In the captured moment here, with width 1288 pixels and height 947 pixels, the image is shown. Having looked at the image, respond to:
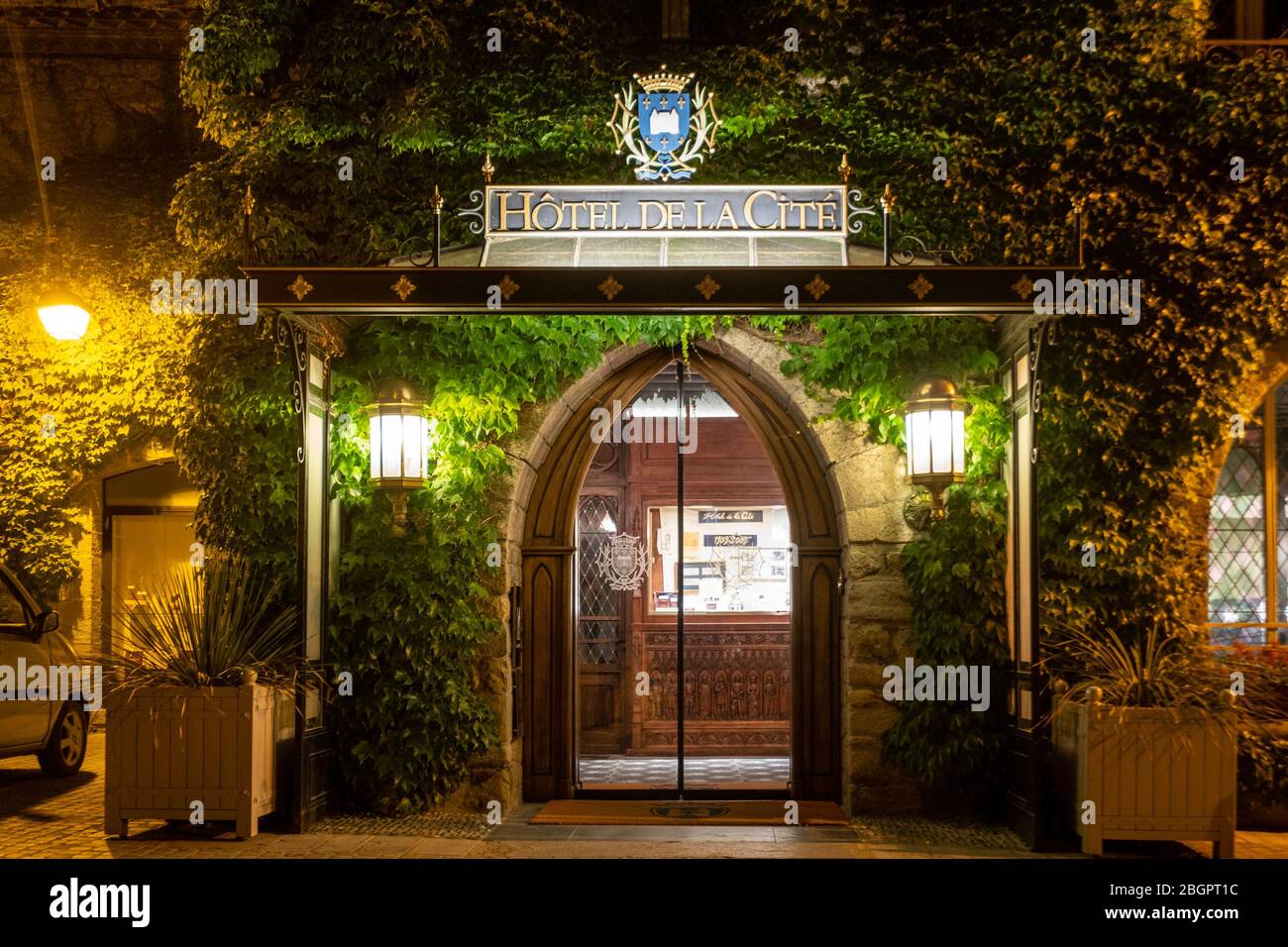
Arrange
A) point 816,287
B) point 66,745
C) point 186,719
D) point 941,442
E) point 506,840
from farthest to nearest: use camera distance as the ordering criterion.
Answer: point 66,745, point 941,442, point 506,840, point 186,719, point 816,287

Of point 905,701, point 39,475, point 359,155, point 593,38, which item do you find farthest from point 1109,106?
point 39,475

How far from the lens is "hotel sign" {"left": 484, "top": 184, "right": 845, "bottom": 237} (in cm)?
752

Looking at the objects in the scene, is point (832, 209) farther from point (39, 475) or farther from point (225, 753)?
point (39, 475)

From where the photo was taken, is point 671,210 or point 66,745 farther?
A: point 66,745

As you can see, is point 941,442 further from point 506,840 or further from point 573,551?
point 506,840

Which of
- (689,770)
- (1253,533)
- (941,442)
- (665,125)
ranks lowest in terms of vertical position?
(689,770)

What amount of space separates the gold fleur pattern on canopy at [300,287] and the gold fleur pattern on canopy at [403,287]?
480 mm

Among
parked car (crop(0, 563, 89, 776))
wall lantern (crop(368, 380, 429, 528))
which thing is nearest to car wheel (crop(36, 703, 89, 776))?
parked car (crop(0, 563, 89, 776))

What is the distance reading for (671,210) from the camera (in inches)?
297

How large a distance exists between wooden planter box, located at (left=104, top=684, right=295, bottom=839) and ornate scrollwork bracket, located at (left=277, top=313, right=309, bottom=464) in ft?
5.27

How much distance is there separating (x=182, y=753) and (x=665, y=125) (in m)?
5.05

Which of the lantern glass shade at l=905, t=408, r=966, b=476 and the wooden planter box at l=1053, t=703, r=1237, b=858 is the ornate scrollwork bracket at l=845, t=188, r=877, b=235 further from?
the wooden planter box at l=1053, t=703, r=1237, b=858

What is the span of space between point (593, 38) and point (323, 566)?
163 inches

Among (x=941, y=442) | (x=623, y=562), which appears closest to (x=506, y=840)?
(x=941, y=442)
